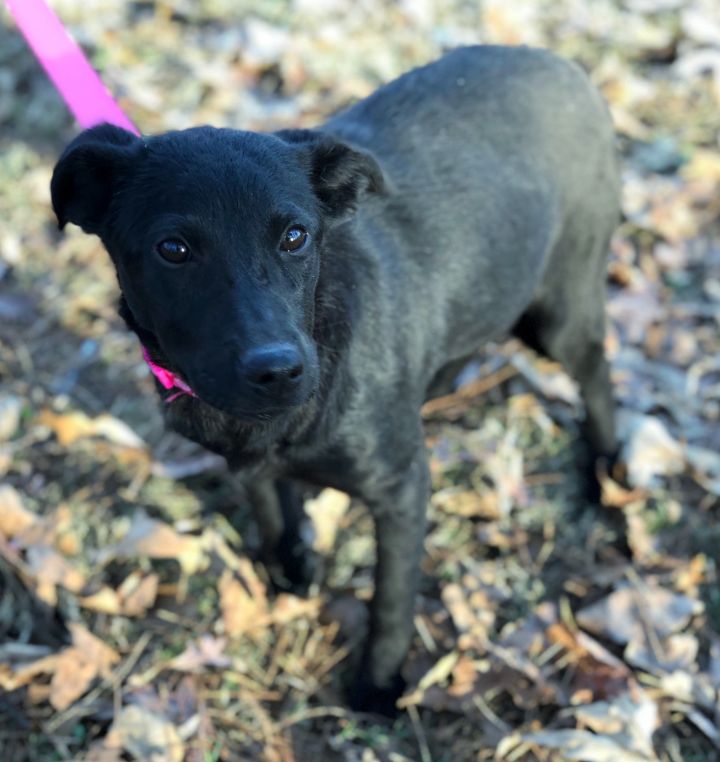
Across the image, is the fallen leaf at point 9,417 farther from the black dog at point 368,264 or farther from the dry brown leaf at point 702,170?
the dry brown leaf at point 702,170

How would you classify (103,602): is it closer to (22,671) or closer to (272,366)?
(22,671)

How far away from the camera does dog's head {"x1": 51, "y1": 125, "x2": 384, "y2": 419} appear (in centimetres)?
222

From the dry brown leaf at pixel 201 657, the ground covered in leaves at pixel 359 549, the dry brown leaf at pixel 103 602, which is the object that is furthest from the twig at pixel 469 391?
the dry brown leaf at pixel 103 602

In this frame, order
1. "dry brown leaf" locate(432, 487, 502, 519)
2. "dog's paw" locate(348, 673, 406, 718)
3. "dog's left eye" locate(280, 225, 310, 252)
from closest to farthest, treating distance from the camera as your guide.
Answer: "dog's left eye" locate(280, 225, 310, 252) < "dog's paw" locate(348, 673, 406, 718) < "dry brown leaf" locate(432, 487, 502, 519)

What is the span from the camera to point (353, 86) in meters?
5.90

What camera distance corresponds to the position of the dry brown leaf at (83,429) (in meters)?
3.95

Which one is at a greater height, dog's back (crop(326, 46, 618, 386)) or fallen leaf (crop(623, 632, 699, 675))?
dog's back (crop(326, 46, 618, 386))

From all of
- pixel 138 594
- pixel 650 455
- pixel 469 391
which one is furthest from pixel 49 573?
pixel 650 455

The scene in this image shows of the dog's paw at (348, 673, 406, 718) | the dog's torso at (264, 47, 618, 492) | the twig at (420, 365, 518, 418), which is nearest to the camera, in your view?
the dog's torso at (264, 47, 618, 492)

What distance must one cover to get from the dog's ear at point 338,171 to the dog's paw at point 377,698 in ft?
5.42

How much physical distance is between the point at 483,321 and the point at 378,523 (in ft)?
2.91

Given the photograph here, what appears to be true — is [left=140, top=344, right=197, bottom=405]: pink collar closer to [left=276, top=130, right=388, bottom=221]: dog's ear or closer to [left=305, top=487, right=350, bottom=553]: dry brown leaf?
[left=276, top=130, right=388, bottom=221]: dog's ear

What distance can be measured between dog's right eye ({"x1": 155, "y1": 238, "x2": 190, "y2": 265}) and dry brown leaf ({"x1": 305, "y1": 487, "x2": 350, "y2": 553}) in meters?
1.65

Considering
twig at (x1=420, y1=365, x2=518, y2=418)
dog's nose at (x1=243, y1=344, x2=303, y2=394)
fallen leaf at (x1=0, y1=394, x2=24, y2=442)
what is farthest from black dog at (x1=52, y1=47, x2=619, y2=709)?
fallen leaf at (x1=0, y1=394, x2=24, y2=442)
